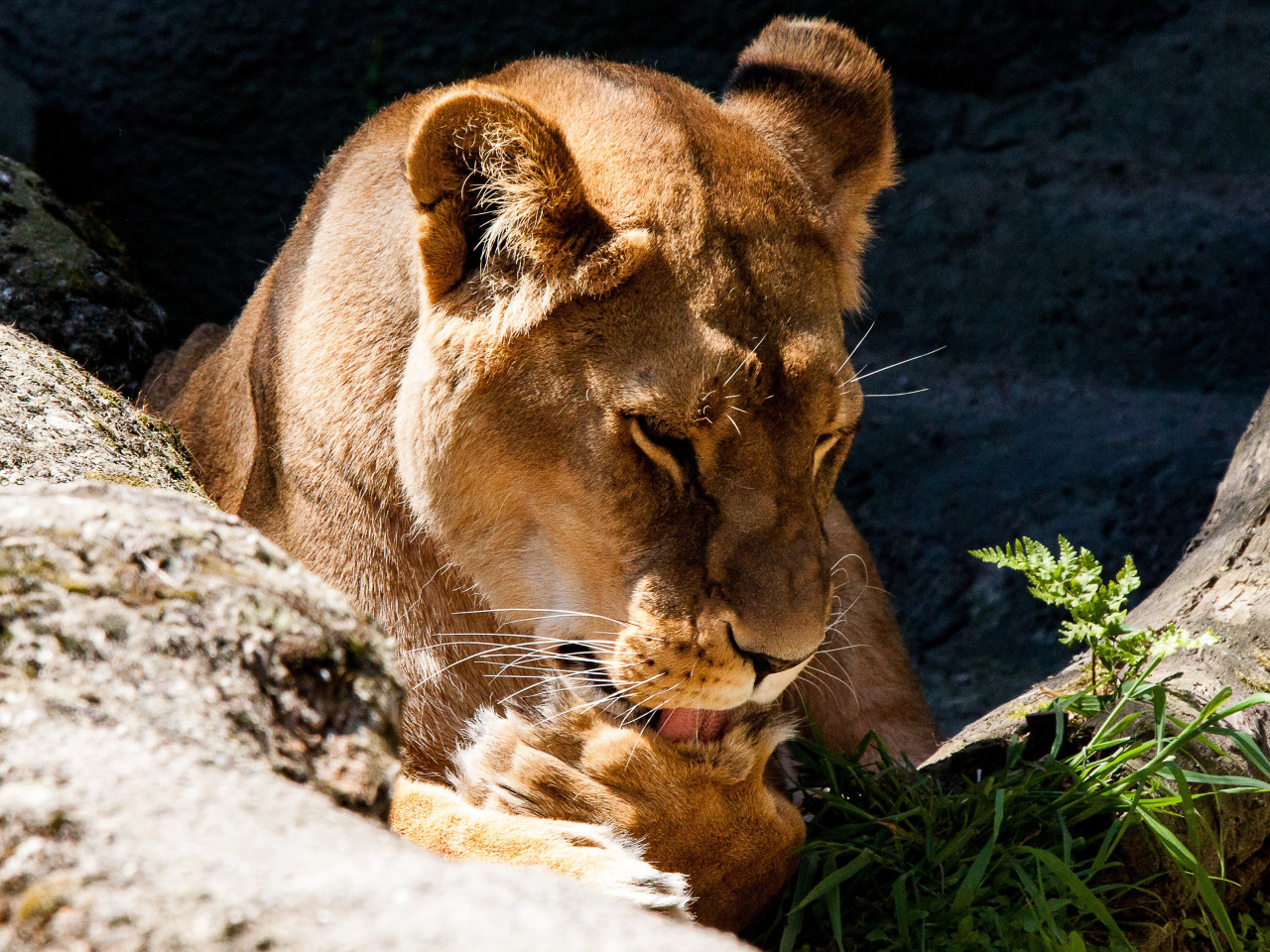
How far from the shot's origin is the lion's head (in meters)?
2.19

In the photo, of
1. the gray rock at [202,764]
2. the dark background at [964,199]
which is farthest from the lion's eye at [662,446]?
the dark background at [964,199]

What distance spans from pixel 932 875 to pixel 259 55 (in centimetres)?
458

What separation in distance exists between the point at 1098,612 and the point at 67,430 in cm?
207

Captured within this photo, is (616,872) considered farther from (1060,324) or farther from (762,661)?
(1060,324)

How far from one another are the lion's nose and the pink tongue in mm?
178

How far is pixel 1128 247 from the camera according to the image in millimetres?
5879

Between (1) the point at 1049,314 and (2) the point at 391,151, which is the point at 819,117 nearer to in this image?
(2) the point at 391,151

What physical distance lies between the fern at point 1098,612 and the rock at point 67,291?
109 inches

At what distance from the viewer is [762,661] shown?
2188 mm

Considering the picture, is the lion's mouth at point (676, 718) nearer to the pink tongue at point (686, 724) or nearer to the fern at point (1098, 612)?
the pink tongue at point (686, 724)

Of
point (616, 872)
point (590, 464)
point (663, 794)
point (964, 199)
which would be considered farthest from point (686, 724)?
point (964, 199)

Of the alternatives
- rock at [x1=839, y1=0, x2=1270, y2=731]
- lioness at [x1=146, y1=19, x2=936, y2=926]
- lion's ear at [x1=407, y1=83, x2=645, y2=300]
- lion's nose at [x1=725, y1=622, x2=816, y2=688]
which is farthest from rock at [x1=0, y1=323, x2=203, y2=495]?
rock at [x1=839, y1=0, x2=1270, y2=731]

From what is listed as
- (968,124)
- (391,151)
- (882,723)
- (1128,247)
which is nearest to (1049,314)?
(1128,247)

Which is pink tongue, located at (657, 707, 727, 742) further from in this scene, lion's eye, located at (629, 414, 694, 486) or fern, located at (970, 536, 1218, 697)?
fern, located at (970, 536, 1218, 697)
